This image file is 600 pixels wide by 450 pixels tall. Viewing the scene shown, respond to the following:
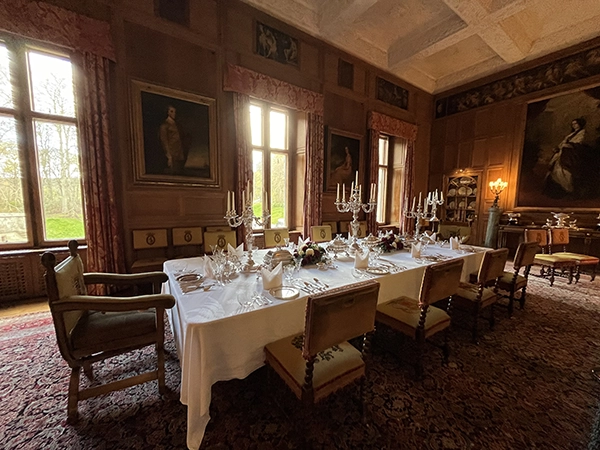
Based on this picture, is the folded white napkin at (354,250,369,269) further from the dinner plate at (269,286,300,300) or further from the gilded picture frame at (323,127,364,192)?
the gilded picture frame at (323,127,364,192)

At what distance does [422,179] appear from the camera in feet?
27.6

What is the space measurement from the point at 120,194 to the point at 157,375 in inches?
124

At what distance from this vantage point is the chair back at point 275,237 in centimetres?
378

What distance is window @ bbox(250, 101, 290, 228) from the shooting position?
212 inches

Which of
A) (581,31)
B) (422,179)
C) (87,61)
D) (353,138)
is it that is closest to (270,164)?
(353,138)

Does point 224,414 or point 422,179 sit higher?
point 422,179

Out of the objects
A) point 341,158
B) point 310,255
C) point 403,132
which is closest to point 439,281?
point 310,255

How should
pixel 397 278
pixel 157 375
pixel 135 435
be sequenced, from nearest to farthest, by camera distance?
1. pixel 135 435
2. pixel 157 375
3. pixel 397 278

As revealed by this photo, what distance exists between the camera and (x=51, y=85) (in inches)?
148

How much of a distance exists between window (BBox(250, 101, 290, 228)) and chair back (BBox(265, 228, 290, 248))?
1.32 m

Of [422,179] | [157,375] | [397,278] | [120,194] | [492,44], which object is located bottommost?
[157,375]

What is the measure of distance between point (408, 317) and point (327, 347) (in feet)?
3.74

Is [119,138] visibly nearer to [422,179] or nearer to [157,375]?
[157,375]

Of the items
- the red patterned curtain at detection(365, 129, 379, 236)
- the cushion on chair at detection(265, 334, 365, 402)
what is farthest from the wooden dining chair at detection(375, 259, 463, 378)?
the red patterned curtain at detection(365, 129, 379, 236)
